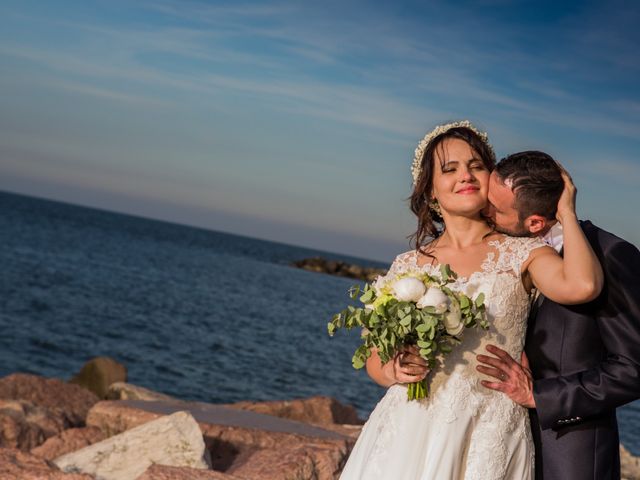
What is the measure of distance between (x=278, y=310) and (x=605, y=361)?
3508 cm

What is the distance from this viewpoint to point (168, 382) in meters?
19.6

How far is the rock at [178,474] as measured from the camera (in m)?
5.45

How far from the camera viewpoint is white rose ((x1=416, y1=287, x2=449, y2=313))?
3.46m

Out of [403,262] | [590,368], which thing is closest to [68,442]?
[403,262]

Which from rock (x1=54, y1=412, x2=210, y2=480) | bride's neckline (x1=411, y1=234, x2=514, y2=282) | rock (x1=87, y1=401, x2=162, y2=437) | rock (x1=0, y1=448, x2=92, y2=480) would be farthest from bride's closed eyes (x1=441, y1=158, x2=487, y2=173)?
rock (x1=87, y1=401, x2=162, y2=437)

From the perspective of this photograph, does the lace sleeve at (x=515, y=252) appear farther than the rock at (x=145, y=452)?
No

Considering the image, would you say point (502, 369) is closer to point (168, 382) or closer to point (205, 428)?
point (205, 428)

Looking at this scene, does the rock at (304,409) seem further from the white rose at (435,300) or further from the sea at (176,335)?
the white rose at (435,300)

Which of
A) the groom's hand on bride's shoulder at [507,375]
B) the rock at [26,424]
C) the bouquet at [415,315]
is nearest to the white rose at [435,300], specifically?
the bouquet at [415,315]

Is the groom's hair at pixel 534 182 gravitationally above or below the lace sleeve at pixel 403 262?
above

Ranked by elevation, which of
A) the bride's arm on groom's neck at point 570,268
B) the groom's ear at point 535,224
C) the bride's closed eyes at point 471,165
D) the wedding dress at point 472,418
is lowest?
the wedding dress at point 472,418

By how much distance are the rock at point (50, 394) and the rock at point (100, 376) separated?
3200mm

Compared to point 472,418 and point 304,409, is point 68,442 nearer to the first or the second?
point 304,409

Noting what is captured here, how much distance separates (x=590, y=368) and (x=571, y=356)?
91mm
